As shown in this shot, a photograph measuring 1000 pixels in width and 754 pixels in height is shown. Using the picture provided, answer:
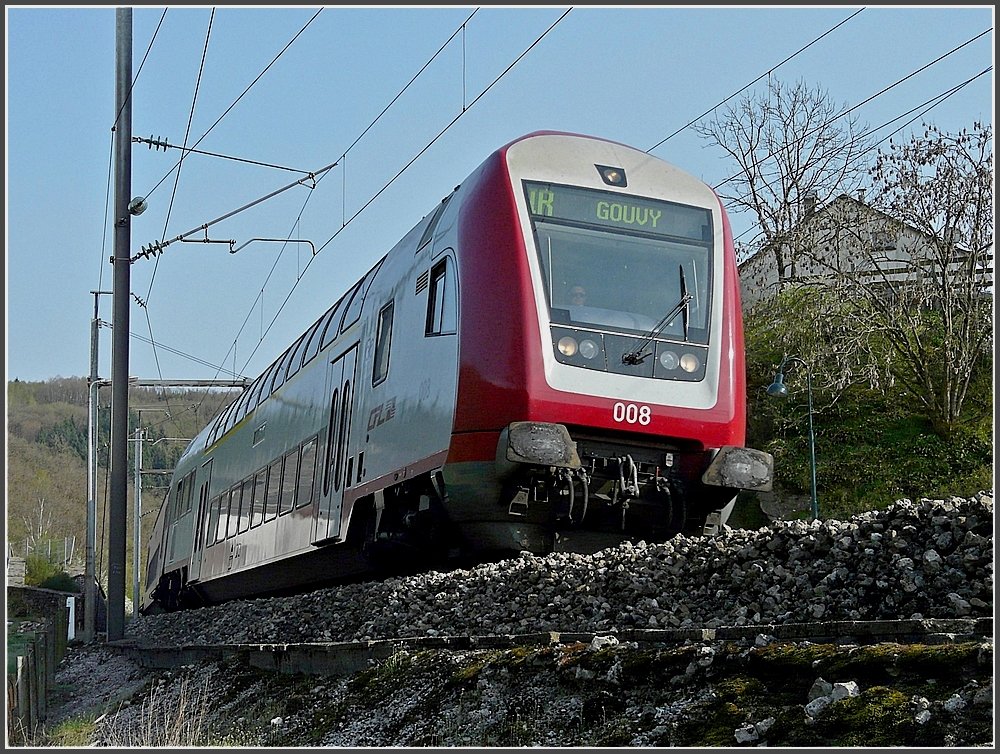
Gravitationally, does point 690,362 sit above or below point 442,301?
below

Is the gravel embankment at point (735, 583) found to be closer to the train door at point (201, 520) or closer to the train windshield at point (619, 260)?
the train windshield at point (619, 260)

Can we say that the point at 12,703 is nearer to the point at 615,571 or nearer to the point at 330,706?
the point at 330,706

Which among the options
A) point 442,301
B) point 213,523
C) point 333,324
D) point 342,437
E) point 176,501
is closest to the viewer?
point 442,301

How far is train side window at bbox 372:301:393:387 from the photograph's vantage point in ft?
36.5

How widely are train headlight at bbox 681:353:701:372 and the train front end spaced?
1 centimetres

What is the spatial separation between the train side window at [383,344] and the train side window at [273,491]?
169 inches

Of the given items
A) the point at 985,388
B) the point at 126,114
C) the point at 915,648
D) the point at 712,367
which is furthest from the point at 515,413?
the point at 985,388

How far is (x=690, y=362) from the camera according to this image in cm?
946

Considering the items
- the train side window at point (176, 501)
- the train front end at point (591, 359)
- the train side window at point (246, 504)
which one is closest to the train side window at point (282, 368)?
the train side window at point (246, 504)

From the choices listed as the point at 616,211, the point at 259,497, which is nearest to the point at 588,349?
the point at 616,211

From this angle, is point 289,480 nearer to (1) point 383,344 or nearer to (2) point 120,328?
(2) point 120,328

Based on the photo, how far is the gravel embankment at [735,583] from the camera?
651cm

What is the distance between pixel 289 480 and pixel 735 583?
8.24m

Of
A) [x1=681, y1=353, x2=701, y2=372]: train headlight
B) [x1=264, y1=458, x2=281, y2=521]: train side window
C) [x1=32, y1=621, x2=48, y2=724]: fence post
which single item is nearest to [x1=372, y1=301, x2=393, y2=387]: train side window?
[x1=681, y1=353, x2=701, y2=372]: train headlight
